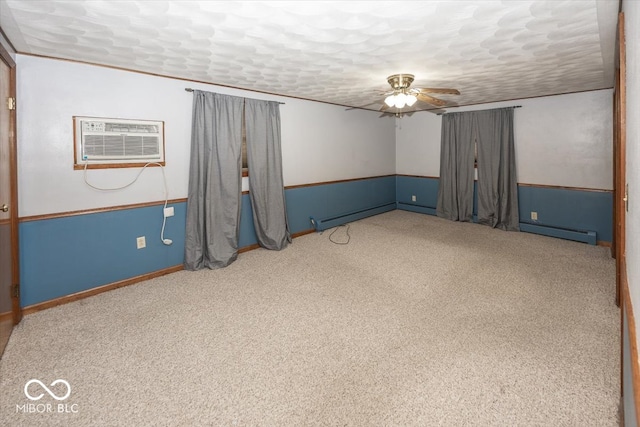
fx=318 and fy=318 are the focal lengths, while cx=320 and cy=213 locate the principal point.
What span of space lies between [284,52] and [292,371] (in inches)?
93.7

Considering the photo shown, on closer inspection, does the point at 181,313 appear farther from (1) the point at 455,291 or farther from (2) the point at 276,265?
(1) the point at 455,291

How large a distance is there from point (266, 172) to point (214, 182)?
2.52 ft

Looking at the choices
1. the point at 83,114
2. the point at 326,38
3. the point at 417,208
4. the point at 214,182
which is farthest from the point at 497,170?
the point at 83,114

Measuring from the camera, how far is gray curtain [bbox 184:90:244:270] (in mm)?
3520

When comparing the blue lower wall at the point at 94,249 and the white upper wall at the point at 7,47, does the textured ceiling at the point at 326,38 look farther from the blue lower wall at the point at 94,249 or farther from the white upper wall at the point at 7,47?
the blue lower wall at the point at 94,249

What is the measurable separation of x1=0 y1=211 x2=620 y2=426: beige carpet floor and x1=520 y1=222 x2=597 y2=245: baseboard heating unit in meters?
1.07

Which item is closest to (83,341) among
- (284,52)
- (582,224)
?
(284,52)

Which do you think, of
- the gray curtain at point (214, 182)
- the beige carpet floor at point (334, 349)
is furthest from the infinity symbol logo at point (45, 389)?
the gray curtain at point (214, 182)

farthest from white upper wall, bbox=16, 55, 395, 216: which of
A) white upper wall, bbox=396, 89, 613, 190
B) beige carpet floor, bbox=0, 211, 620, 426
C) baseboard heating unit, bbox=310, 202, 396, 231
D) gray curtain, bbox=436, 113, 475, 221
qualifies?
white upper wall, bbox=396, 89, 613, 190

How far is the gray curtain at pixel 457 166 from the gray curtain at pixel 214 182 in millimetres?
3723

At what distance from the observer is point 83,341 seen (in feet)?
7.33

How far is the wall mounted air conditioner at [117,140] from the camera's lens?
2832 millimetres

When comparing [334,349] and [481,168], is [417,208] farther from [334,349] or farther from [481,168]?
[334,349]

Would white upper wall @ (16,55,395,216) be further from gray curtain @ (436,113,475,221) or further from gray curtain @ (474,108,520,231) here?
gray curtain @ (474,108,520,231)
